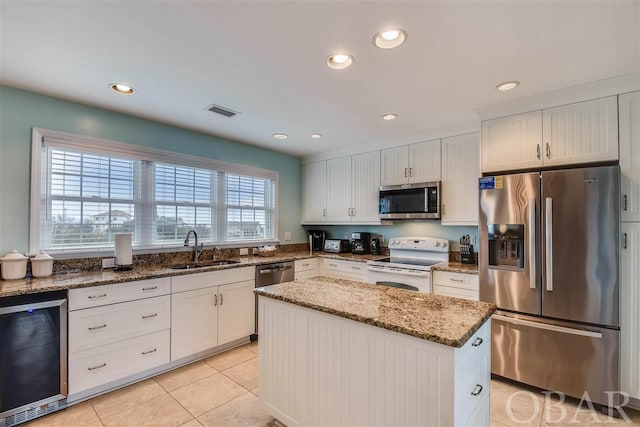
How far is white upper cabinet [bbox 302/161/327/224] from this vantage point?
14.8 feet

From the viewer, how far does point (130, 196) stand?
2.99 m

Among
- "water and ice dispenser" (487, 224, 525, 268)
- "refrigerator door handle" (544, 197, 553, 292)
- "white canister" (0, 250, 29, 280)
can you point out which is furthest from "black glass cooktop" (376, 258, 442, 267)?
"white canister" (0, 250, 29, 280)

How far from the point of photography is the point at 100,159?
280 cm

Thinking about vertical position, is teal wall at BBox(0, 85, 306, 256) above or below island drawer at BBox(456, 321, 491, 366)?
above

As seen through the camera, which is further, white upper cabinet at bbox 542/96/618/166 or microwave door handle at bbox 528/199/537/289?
microwave door handle at bbox 528/199/537/289

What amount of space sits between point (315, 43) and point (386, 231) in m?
2.94

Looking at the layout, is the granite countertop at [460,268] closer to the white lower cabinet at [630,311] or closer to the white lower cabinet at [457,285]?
the white lower cabinet at [457,285]

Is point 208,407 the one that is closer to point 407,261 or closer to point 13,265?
point 13,265

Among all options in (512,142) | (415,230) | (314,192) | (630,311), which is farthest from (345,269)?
(630,311)

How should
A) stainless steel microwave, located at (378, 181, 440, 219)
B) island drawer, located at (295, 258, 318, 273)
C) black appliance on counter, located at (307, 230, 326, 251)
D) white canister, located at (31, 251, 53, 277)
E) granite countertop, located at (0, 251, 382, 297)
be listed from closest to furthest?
1. granite countertop, located at (0, 251, 382, 297)
2. white canister, located at (31, 251, 53, 277)
3. stainless steel microwave, located at (378, 181, 440, 219)
4. island drawer, located at (295, 258, 318, 273)
5. black appliance on counter, located at (307, 230, 326, 251)

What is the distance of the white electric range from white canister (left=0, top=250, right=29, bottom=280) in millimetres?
3143

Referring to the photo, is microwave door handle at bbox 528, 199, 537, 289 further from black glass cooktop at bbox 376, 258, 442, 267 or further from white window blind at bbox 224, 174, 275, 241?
white window blind at bbox 224, 174, 275, 241

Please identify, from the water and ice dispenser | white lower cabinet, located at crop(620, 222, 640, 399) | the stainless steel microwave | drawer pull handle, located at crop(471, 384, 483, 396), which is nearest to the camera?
drawer pull handle, located at crop(471, 384, 483, 396)

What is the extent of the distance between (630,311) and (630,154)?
1130 mm
